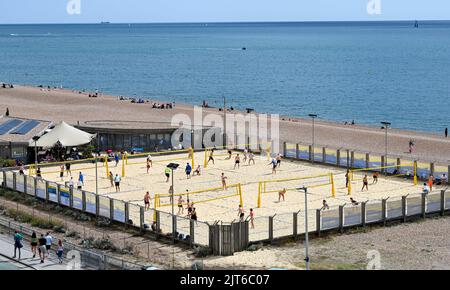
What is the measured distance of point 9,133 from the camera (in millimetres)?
45125

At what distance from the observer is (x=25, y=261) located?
2484cm

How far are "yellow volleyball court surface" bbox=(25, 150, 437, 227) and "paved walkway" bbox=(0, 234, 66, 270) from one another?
727 centimetres

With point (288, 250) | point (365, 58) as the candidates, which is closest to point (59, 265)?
point (288, 250)

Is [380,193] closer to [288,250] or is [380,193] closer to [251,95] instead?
[288,250]

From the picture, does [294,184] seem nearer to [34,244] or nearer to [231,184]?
[231,184]

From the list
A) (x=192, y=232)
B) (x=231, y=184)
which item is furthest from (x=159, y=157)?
(x=192, y=232)

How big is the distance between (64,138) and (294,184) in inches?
473

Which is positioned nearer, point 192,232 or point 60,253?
point 60,253

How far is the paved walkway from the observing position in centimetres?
2408

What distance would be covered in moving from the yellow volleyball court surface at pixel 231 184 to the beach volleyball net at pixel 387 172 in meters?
0.14

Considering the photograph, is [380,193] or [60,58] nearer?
[380,193]

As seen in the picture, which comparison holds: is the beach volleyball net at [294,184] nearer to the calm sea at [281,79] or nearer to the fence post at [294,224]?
the fence post at [294,224]

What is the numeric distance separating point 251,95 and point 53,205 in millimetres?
71636
